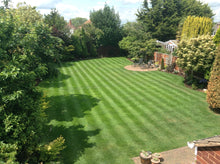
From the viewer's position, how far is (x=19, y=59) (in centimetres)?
788

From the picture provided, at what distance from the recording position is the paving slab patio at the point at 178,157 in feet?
28.8

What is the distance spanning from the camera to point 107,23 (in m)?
40.8

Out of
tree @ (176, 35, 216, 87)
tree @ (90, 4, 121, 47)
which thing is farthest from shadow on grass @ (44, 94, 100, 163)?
tree @ (90, 4, 121, 47)

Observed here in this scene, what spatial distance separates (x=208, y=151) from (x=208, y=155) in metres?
0.15

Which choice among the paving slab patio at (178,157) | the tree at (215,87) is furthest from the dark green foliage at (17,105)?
the tree at (215,87)

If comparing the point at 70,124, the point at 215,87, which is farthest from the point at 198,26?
the point at 70,124

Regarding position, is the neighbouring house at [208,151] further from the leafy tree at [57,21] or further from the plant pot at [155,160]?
the leafy tree at [57,21]

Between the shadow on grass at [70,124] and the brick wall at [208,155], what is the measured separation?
6023 mm

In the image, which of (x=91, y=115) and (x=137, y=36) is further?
(x=137, y=36)

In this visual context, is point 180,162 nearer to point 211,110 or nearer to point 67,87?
point 211,110

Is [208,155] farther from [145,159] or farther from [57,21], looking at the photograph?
[57,21]

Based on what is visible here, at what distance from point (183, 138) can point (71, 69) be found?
74.6ft

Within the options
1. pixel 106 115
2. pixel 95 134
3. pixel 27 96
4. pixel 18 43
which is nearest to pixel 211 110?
pixel 106 115

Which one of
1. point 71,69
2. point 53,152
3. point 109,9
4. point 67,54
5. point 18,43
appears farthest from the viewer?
point 109,9
